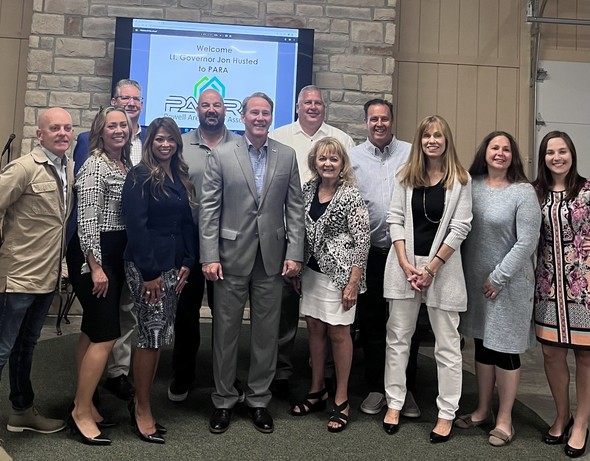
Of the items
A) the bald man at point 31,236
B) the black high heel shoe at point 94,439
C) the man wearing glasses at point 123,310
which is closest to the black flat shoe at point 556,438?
the black high heel shoe at point 94,439

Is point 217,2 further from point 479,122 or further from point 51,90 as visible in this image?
point 479,122

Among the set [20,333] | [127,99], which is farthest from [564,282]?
[127,99]

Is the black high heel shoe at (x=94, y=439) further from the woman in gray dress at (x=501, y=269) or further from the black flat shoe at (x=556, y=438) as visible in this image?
the black flat shoe at (x=556, y=438)

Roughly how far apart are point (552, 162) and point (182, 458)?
82.2 inches

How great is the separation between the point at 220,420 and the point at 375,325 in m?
0.95

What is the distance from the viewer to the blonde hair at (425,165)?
2413 mm

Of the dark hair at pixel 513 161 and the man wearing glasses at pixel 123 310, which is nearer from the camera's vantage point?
the dark hair at pixel 513 161

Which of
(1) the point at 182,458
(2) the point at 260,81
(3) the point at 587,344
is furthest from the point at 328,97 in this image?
(1) the point at 182,458

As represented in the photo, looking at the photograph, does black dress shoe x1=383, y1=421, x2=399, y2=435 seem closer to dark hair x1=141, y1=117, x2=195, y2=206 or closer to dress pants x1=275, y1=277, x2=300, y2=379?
dress pants x1=275, y1=277, x2=300, y2=379

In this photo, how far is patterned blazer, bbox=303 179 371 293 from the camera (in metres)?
2.46

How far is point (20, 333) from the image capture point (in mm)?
2244

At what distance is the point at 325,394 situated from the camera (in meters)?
2.69

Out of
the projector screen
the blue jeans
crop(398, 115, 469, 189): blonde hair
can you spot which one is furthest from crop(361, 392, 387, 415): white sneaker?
the projector screen

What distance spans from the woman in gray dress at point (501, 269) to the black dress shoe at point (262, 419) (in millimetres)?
934
